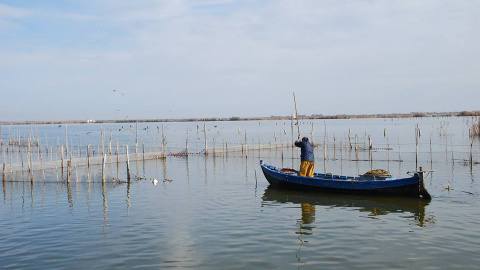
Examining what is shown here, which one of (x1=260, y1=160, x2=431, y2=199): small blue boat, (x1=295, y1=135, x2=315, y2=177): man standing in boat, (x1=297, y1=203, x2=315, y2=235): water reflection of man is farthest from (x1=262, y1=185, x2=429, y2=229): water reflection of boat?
(x1=295, y1=135, x2=315, y2=177): man standing in boat

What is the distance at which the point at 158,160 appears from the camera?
2759 cm

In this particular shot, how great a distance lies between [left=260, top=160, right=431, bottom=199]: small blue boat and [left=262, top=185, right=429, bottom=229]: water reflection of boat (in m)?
0.20

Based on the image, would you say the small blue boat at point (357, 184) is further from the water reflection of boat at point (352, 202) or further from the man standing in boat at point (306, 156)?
the man standing in boat at point (306, 156)

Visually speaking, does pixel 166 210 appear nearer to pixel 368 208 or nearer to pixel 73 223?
pixel 73 223

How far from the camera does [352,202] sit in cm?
1362

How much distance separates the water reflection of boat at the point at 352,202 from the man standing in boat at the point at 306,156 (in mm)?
758

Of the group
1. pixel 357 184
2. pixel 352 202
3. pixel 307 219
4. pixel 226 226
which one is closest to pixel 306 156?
pixel 357 184

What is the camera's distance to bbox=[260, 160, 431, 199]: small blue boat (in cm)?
1352

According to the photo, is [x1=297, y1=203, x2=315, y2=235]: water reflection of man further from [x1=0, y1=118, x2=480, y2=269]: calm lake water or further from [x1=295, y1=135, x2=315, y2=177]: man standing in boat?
[x1=295, y1=135, x2=315, y2=177]: man standing in boat

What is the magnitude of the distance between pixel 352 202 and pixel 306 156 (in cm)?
251

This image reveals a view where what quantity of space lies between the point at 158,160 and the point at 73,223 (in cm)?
1660

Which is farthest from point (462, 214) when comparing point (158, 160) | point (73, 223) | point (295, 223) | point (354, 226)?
point (158, 160)

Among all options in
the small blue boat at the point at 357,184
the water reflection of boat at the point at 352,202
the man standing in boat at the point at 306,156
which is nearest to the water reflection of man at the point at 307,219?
the water reflection of boat at the point at 352,202

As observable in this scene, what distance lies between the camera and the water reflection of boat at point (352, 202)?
12.0 meters
